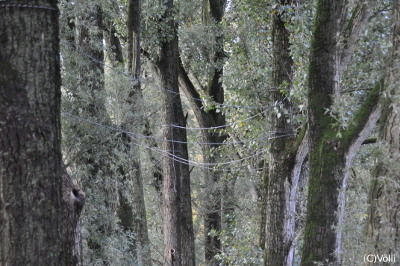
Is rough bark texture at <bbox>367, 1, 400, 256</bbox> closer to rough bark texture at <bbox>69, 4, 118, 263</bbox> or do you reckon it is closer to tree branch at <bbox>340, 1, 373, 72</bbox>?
tree branch at <bbox>340, 1, 373, 72</bbox>

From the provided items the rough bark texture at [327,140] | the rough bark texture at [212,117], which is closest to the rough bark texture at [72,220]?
the rough bark texture at [327,140]

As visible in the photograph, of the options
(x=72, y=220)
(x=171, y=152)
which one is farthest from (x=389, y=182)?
(x=171, y=152)

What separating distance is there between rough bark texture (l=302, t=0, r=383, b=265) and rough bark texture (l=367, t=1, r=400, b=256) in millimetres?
851

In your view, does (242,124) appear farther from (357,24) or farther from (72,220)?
(72,220)

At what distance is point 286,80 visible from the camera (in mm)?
8844

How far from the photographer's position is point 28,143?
385cm

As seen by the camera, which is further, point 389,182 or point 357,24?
point 357,24

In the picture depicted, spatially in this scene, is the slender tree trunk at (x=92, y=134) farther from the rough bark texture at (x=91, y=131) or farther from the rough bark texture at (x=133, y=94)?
the rough bark texture at (x=133, y=94)

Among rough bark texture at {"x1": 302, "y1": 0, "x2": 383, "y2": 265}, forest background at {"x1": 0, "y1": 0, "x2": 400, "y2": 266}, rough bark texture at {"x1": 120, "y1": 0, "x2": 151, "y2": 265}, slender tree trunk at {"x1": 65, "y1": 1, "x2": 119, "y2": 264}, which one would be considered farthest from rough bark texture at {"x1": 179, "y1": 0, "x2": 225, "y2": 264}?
rough bark texture at {"x1": 302, "y1": 0, "x2": 383, "y2": 265}

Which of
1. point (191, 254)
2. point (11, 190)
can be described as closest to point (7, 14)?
point (11, 190)

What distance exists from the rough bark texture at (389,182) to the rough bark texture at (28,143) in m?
2.97

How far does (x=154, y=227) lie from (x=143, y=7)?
12061 mm

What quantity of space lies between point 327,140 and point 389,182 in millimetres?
1311

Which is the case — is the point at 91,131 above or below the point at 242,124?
below
